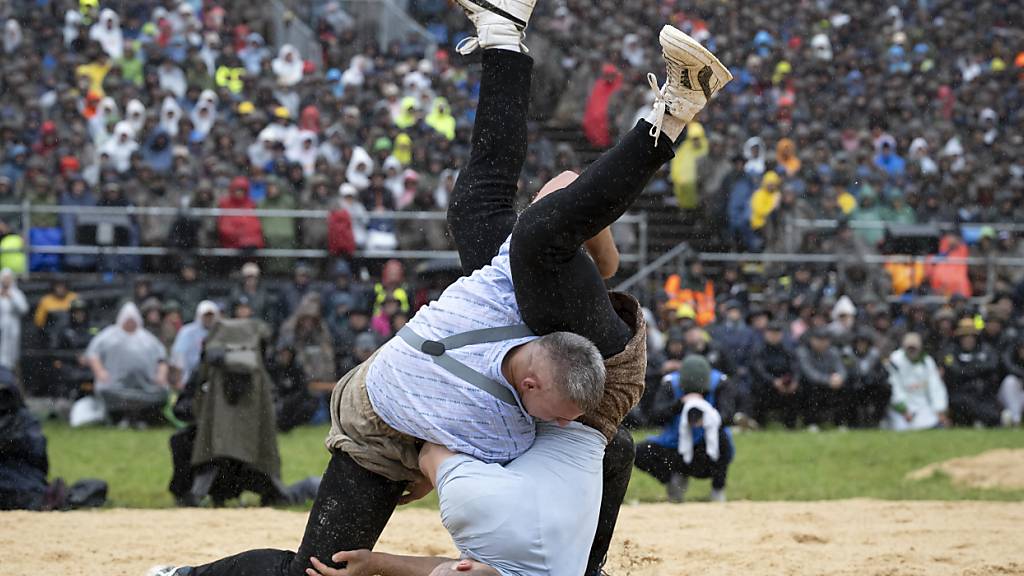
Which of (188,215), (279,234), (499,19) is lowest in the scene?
(279,234)

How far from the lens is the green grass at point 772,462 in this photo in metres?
8.69

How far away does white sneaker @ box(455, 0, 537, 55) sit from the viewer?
393 centimetres

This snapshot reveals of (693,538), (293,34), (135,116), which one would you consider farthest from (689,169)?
(693,538)

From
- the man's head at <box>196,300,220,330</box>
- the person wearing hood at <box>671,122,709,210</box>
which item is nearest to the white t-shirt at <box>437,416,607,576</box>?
the man's head at <box>196,300,220,330</box>

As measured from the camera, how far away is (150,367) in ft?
37.7

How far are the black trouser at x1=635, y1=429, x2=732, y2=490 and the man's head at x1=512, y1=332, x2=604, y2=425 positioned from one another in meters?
4.56

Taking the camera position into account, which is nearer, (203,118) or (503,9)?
(503,9)

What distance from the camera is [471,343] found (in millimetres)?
3773

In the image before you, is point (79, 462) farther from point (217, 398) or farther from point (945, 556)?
point (945, 556)

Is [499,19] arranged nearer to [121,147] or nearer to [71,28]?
[121,147]

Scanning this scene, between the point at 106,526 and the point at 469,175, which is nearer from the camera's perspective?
the point at 469,175

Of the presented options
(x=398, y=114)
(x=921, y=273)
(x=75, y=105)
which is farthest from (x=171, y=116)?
(x=921, y=273)

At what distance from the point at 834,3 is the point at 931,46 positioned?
5.17 ft

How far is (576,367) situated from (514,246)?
1.20ft
